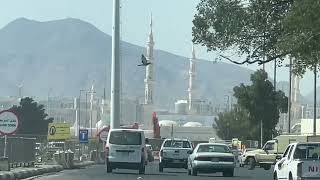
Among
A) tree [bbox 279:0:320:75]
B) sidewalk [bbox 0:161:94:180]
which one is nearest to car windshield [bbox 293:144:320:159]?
tree [bbox 279:0:320:75]

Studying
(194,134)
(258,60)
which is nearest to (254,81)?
(258,60)

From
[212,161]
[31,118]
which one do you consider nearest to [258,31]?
[212,161]

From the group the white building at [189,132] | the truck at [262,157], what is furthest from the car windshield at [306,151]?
the white building at [189,132]

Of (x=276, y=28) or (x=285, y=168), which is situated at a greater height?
(x=276, y=28)

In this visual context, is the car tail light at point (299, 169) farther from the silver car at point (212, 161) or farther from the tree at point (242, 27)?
the silver car at point (212, 161)

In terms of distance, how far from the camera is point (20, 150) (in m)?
41.0

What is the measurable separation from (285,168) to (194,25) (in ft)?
30.5

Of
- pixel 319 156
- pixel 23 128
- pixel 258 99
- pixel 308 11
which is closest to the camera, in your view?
pixel 308 11

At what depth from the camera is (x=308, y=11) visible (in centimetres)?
2114

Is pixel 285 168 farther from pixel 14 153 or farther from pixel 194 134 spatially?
→ pixel 194 134

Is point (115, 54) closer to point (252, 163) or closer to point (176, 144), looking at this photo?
point (252, 163)

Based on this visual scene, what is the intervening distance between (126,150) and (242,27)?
11.3 metres

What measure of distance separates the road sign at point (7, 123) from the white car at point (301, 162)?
11.0 meters

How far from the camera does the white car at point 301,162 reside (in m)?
23.6
